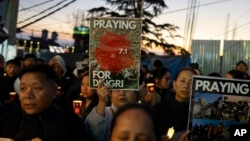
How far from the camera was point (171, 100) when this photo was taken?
4.12 metres

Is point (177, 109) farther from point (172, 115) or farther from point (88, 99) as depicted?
point (88, 99)

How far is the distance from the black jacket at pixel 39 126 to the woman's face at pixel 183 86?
1.40 meters

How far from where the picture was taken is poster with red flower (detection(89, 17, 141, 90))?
377 cm

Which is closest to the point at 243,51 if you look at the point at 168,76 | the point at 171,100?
the point at 168,76

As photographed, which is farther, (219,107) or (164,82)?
(164,82)

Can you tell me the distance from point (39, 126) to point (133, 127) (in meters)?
1.07

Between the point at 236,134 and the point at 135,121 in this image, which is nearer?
the point at 135,121

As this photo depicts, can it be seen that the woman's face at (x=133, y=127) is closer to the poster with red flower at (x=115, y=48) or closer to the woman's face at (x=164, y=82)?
the poster with red flower at (x=115, y=48)

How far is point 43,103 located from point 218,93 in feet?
3.94

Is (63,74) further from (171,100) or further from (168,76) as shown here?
(171,100)

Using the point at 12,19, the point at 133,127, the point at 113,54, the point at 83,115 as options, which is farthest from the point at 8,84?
the point at 12,19

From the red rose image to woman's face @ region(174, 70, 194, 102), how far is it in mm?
637

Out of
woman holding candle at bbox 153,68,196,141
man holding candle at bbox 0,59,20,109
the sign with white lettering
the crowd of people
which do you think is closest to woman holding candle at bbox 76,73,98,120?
the crowd of people

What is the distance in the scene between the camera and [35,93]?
2959mm
